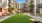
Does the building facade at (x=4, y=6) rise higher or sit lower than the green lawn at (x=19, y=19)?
higher

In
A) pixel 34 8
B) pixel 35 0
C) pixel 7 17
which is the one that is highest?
pixel 35 0

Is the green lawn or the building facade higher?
the building facade

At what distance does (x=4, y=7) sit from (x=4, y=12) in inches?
2.6

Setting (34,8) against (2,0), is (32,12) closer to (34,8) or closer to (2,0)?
(34,8)

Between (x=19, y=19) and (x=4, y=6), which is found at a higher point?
(x=4, y=6)

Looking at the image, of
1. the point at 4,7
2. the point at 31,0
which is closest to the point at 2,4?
the point at 4,7

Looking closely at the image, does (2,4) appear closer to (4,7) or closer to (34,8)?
(4,7)

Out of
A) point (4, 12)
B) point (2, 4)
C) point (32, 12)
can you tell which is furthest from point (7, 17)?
point (32, 12)

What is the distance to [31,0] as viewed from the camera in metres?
1.49

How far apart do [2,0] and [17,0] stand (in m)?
0.20

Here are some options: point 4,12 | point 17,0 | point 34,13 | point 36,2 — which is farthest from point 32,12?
point 4,12

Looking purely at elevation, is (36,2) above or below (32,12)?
above

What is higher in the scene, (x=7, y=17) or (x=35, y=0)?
(x=35, y=0)

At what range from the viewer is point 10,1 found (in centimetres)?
153
